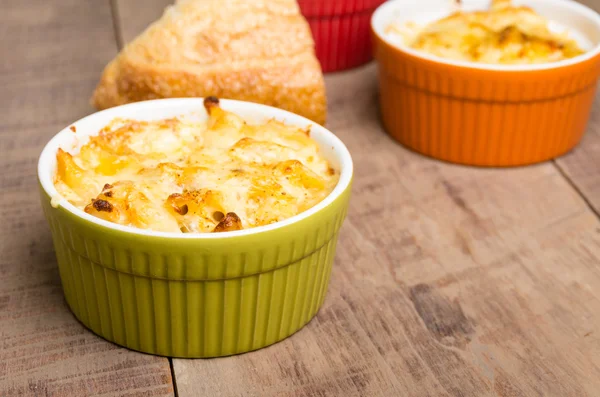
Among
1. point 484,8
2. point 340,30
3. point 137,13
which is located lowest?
point 137,13

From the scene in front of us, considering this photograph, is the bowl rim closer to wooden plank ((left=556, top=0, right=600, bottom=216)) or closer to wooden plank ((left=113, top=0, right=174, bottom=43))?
wooden plank ((left=556, top=0, right=600, bottom=216))

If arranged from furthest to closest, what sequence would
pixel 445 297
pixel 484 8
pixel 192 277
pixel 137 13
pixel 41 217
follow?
1. pixel 137 13
2. pixel 484 8
3. pixel 41 217
4. pixel 445 297
5. pixel 192 277

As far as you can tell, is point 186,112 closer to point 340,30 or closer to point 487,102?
point 487,102

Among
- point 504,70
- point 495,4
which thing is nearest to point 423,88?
point 504,70

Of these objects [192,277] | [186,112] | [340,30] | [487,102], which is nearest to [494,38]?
[487,102]

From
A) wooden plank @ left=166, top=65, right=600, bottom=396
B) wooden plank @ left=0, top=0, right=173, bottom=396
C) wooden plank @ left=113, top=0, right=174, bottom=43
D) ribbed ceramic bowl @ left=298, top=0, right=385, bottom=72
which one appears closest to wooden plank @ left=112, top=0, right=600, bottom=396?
wooden plank @ left=166, top=65, right=600, bottom=396

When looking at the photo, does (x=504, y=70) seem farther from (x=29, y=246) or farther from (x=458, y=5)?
(x=29, y=246)

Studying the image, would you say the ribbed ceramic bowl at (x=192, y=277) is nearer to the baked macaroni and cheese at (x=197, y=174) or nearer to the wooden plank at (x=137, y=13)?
the baked macaroni and cheese at (x=197, y=174)
